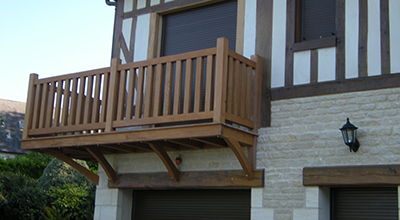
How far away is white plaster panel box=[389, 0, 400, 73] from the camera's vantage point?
6.00 metres

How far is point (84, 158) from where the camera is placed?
28.3 ft

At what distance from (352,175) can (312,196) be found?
596 millimetres

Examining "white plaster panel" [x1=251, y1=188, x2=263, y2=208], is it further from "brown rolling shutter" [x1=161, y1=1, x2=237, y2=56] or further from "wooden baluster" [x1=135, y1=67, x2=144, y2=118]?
"brown rolling shutter" [x1=161, y1=1, x2=237, y2=56]

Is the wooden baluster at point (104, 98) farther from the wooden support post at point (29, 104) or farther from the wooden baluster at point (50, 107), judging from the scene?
the wooden support post at point (29, 104)

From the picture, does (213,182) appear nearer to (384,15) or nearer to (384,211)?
(384,211)

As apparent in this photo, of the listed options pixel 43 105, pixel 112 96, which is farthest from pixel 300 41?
pixel 43 105

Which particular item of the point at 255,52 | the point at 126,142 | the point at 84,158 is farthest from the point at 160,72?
the point at 84,158

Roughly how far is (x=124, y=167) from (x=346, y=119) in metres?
3.78

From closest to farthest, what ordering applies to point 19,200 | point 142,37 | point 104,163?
point 104,163 → point 142,37 → point 19,200

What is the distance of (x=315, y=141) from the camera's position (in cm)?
634

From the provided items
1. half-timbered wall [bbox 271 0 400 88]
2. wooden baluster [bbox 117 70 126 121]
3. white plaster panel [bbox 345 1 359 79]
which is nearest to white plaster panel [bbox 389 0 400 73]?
half-timbered wall [bbox 271 0 400 88]

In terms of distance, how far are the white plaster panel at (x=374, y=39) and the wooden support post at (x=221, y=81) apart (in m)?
1.89

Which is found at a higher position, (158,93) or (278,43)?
(278,43)

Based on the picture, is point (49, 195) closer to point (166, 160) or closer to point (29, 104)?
point (29, 104)
